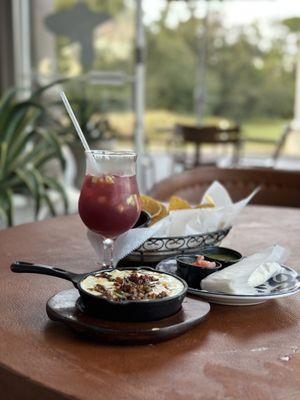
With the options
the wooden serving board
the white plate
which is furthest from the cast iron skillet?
the white plate

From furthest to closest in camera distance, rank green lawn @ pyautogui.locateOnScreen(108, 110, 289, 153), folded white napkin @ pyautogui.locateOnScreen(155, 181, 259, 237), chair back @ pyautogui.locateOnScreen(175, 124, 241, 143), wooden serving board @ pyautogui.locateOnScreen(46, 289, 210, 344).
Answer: green lawn @ pyautogui.locateOnScreen(108, 110, 289, 153) → chair back @ pyautogui.locateOnScreen(175, 124, 241, 143) → folded white napkin @ pyautogui.locateOnScreen(155, 181, 259, 237) → wooden serving board @ pyautogui.locateOnScreen(46, 289, 210, 344)

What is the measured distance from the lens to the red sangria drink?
115 cm

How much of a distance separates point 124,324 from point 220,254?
0.35 meters

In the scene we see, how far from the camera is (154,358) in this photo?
2.78 feet

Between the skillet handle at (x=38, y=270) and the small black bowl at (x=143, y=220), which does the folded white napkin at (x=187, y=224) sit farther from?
the skillet handle at (x=38, y=270)

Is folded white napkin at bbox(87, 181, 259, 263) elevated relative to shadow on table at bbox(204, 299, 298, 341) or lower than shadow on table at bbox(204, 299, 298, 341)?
elevated

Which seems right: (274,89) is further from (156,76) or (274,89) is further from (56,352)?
(56,352)

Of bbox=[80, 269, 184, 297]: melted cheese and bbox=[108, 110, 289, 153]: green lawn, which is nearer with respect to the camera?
bbox=[80, 269, 184, 297]: melted cheese

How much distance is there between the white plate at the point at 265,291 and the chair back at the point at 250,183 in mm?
1080

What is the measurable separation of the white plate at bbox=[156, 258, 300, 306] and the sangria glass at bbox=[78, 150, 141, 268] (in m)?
0.11

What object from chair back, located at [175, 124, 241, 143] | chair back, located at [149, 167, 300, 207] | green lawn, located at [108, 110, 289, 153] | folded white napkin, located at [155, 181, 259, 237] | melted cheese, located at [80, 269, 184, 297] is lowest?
green lawn, located at [108, 110, 289, 153]

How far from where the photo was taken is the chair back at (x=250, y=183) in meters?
2.23

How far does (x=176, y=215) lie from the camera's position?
50.9 inches

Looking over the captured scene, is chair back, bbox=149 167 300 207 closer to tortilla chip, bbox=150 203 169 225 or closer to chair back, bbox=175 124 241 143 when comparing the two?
tortilla chip, bbox=150 203 169 225
